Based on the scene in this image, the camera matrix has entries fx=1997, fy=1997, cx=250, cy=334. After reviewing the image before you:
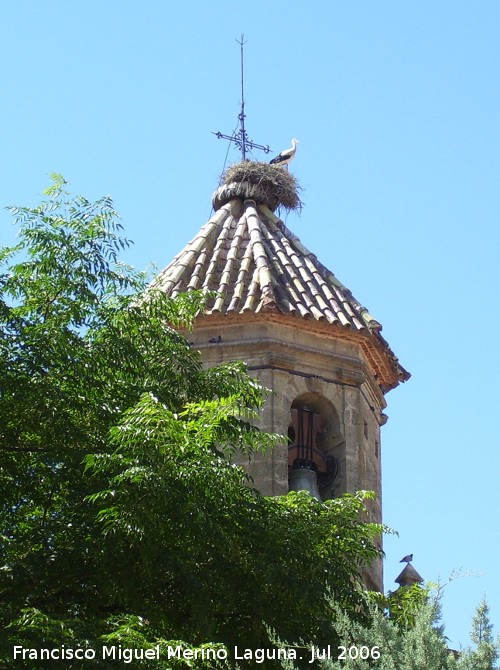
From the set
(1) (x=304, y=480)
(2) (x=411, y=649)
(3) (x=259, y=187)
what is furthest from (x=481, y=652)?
(3) (x=259, y=187)

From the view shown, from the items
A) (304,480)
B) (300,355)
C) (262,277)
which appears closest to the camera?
(304,480)

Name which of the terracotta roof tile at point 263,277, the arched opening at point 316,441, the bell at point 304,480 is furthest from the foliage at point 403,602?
the terracotta roof tile at point 263,277

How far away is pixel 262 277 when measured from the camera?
20.9m

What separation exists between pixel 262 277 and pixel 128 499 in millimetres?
7105

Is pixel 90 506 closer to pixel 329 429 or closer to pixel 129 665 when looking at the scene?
pixel 129 665

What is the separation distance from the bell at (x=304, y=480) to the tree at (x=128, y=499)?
347 cm

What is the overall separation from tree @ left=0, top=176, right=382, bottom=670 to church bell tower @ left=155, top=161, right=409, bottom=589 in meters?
3.43

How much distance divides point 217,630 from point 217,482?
1.09 m

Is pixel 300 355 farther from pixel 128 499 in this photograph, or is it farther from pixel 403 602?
pixel 128 499

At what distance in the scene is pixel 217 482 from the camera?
14.4 metres

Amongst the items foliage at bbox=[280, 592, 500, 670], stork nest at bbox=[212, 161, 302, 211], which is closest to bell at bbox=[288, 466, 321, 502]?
stork nest at bbox=[212, 161, 302, 211]

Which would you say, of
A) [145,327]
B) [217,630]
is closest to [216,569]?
[217,630]

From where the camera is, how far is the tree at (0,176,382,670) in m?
14.1

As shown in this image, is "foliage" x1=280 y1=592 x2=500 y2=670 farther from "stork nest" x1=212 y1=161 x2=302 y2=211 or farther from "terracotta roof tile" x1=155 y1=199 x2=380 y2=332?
"stork nest" x1=212 y1=161 x2=302 y2=211
